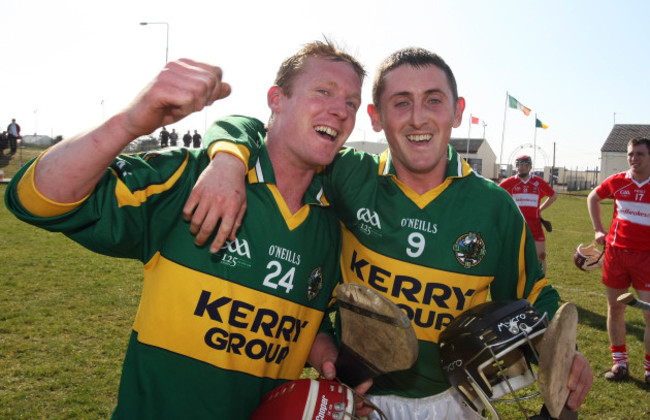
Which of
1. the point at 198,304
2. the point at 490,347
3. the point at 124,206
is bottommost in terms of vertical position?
the point at 490,347

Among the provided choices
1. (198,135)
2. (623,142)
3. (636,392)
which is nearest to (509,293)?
(636,392)

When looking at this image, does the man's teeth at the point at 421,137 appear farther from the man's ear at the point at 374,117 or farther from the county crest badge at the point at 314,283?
the county crest badge at the point at 314,283

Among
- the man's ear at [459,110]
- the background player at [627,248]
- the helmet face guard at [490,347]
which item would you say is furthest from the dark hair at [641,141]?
the helmet face guard at [490,347]

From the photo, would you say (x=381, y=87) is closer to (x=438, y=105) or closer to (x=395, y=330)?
(x=438, y=105)

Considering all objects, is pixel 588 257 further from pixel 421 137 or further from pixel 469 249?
pixel 421 137

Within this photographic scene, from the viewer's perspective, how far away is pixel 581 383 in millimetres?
1766

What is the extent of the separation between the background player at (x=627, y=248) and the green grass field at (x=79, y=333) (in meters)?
0.47

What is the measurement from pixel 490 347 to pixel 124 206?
1499 millimetres

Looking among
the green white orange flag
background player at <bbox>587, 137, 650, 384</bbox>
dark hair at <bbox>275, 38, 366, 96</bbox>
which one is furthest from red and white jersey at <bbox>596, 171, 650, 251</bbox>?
the green white orange flag

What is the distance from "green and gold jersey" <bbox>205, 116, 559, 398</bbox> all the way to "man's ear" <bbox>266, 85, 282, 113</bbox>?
14 cm

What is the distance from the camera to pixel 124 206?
1.63 metres

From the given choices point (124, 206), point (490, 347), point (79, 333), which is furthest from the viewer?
point (79, 333)

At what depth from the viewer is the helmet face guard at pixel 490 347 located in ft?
5.96

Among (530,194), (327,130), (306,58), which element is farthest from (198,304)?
(530,194)
